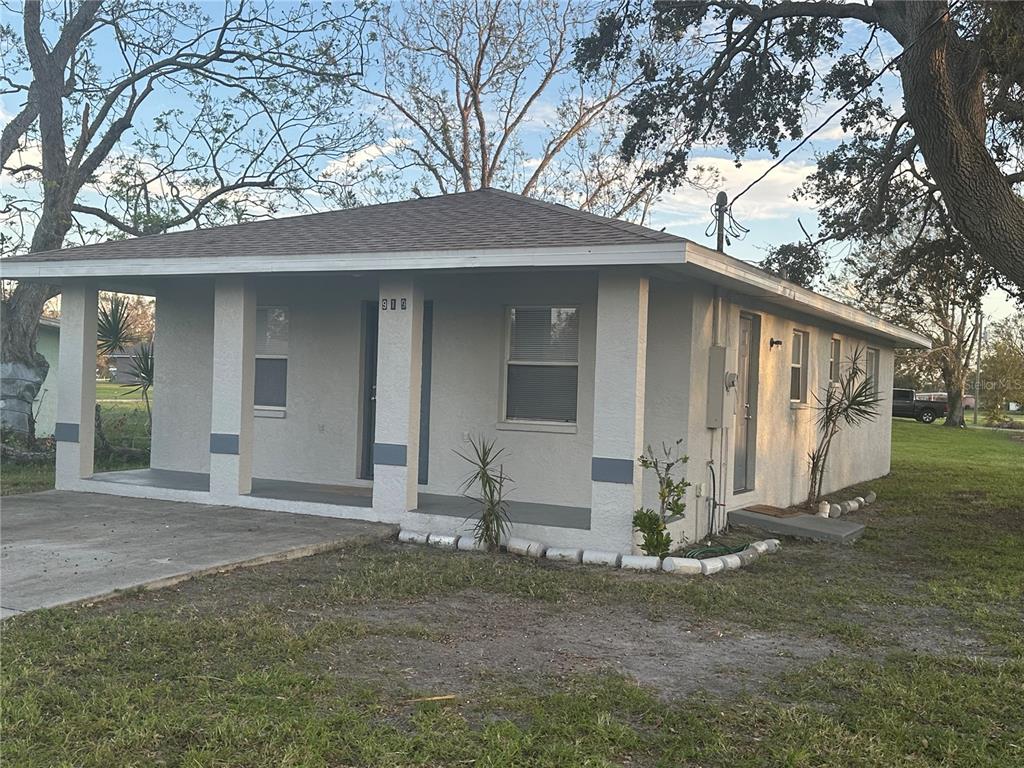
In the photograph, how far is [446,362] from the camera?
10406 millimetres

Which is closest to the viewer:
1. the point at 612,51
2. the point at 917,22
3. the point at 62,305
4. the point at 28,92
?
the point at 917,22

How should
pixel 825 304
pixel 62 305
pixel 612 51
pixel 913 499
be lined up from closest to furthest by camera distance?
pixel 62 305
pixel 825 304
pixel 612 51
pixel 913 499

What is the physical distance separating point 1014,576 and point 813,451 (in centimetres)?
549

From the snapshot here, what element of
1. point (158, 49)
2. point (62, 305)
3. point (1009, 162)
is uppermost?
point (158, 49)

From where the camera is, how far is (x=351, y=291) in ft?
36.0

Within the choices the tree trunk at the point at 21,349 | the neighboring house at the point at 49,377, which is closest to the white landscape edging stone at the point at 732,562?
the tree trunk at the point at 21,349

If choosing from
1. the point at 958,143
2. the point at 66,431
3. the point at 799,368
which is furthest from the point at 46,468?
the point at 958,143

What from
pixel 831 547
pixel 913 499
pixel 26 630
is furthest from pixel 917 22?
pixel 26 630

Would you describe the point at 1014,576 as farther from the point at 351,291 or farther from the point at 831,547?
the point at 351,291

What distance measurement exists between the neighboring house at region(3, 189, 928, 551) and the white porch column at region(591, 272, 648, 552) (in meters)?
0.02

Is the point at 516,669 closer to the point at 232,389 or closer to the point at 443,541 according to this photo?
the point at 443,541

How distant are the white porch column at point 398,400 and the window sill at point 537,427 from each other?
1.20 metres

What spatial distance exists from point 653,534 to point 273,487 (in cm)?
478

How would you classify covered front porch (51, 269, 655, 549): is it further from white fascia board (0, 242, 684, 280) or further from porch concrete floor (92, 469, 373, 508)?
white fascia board (0, 242, 684, 280)
